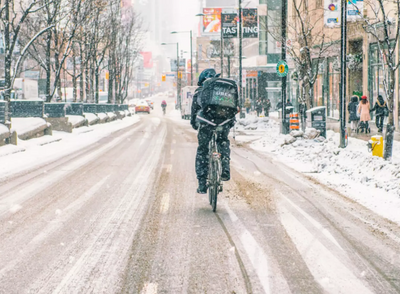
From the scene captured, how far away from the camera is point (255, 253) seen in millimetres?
5367

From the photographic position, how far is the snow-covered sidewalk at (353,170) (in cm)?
848

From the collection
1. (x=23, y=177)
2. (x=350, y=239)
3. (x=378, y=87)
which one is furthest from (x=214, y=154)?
(x=378, y=87)

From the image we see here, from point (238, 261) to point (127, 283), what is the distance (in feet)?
3.84

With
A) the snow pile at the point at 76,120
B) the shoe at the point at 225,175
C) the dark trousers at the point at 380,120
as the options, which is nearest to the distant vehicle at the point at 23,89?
the snow pile at the point at 76,120

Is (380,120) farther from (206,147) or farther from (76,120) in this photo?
(76,120)

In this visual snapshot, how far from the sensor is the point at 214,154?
749 cm

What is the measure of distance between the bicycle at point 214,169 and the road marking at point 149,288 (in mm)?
3117

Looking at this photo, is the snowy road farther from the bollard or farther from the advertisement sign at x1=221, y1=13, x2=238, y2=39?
the advertisement sign at x1=221, y1=13, x2=238, y2=39

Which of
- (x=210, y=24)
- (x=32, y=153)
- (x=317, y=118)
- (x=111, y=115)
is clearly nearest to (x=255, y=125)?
(x=317, y=118)

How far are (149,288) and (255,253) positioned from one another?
1.43m

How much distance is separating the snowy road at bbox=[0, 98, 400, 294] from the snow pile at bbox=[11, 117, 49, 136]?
990 centimetres

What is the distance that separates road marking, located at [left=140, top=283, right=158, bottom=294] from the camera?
4227 mm

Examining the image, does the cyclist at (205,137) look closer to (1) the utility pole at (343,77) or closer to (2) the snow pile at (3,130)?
(1) the utility pole at (343,77)

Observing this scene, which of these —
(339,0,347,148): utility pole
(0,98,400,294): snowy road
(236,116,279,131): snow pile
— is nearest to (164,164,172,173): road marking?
(0,98,400,294): snowy road
